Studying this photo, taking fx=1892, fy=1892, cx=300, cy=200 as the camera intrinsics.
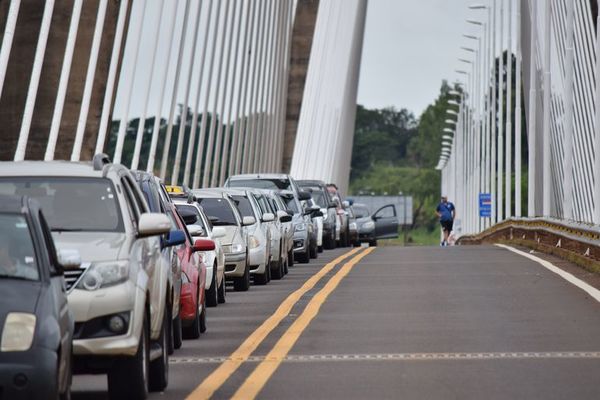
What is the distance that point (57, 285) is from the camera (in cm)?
1044

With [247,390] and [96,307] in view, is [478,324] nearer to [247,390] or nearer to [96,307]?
[247,390]

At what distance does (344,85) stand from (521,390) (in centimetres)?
8529

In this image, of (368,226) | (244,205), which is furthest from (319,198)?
(244,205)

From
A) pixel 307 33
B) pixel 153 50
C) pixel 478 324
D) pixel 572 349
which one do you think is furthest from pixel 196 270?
pixel 307 33

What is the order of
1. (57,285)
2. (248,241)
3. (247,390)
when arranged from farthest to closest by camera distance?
(248,241) → (247,390) → (57,285)

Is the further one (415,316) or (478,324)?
(415,316)

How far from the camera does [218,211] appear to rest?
25.9m

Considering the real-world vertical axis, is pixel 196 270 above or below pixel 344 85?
below

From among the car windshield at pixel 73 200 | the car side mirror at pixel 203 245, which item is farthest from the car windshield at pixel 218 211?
the car windshield at pixel 73 200

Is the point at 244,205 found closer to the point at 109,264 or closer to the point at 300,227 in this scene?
the point at 300,227

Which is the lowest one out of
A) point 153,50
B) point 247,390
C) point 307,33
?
point 247,390

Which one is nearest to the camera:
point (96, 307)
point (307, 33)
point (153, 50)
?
point (96, 307)

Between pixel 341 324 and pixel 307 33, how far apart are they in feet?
207

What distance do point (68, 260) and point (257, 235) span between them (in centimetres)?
1646
